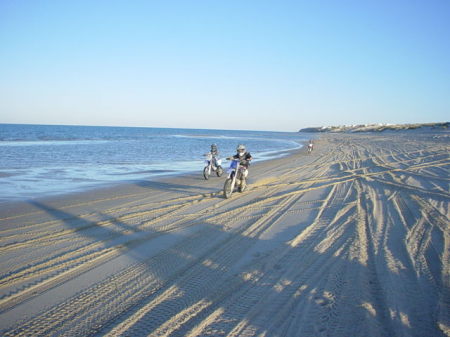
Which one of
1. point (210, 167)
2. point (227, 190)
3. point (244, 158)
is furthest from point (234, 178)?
point (210, 167)

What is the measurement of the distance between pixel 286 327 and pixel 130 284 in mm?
1940

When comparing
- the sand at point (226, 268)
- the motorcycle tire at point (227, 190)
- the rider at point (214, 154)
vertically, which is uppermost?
the rider at point (214, 154)

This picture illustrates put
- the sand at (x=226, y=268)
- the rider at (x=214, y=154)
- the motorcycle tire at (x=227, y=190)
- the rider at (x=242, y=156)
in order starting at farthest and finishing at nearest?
the rider at (x=214, y=154)
the rider at (x=242, y=156)
the motorcycle tire at (x=227, y=190)
the sand at (x=226, y=268)

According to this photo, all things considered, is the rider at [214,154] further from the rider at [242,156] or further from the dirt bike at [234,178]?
the dirt bike at [234,178]

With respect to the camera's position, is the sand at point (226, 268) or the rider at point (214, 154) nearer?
the sand at point (226, 268)

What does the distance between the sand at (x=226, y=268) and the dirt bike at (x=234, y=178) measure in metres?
0.77

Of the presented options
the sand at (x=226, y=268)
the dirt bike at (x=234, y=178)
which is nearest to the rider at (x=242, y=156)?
the dirt bike at (x=234, y=178)

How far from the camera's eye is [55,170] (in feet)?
48.9

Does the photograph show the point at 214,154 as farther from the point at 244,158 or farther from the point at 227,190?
the point at 227,190

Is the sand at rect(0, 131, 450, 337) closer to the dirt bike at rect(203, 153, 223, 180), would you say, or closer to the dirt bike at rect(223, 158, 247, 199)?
the dirt bike at rect(223, 158, 247, 199)

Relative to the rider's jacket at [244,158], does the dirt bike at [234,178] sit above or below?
below

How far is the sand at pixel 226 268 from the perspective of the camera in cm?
310

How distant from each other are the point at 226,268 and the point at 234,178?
499cm

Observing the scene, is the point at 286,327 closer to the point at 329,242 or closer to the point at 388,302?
the point at 388,302
